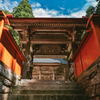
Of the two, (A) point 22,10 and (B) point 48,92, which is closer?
(B) point 48,92

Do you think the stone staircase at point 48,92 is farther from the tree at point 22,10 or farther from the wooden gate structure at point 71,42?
the tree at point 22,10

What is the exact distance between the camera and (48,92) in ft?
12.9

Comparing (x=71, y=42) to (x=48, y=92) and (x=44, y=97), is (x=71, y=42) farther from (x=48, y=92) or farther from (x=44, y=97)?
(x=44, y=97)

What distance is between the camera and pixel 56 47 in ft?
32.4

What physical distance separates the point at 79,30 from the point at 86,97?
5090mm

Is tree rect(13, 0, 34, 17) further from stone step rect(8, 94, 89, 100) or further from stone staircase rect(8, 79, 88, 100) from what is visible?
stone step rect(8, 94, 89, 100)

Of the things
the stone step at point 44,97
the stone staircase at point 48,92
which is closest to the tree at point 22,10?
the stone staircase at point 48,92

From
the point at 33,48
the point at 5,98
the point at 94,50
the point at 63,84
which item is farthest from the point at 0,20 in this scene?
the point at 33,48

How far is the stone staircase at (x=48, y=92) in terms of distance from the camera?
3410 mm

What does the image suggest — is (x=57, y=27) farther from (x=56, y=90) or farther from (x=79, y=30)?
(x=56, y=90)

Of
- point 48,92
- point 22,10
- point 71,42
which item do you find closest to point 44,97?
point 48,92

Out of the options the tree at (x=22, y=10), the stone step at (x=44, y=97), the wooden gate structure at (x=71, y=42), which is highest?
the tree at (x=22, y=10)

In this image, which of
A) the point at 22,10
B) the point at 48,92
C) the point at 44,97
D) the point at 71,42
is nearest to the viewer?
the point at 44,97

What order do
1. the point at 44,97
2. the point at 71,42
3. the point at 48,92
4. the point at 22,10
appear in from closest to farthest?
the point at 44,97 < the point at 48,92 < the point at 71,42 < the point at 22,10
